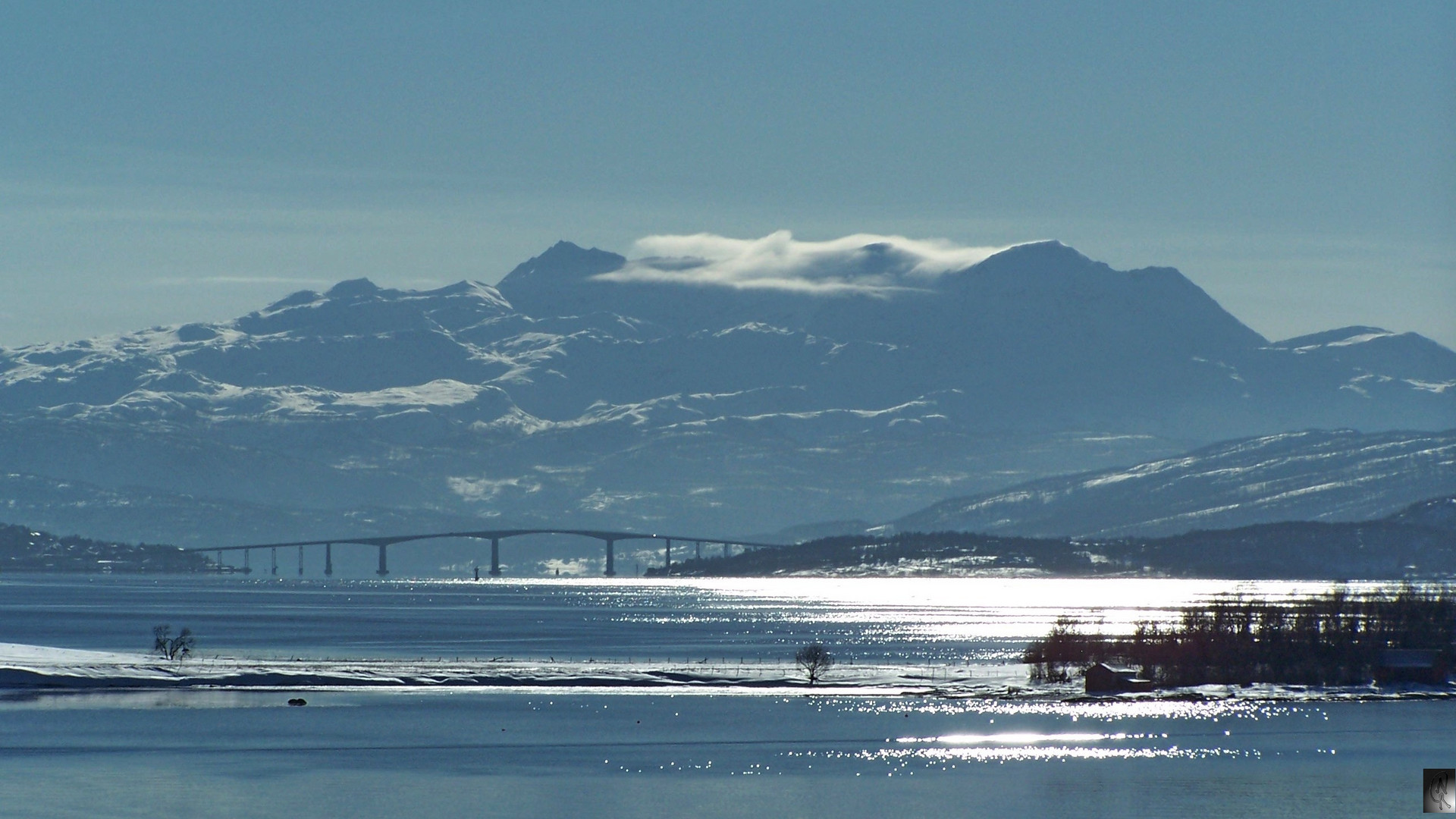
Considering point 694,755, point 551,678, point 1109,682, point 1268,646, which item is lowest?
point 694,755

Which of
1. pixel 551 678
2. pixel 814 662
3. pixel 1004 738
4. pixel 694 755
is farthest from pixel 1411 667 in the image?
pixel 694 755

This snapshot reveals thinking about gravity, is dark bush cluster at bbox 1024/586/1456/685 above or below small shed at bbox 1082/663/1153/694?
above

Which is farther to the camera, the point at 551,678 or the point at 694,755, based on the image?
the point at 551,678

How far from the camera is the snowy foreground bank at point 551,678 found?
121m

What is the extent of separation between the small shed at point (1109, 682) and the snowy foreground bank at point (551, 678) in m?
1.13

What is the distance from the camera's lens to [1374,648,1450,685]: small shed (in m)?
126

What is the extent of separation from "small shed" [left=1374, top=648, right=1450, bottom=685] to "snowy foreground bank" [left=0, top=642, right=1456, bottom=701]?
6.43ft

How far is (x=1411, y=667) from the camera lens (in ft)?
415

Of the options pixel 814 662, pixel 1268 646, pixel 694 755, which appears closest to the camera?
pixel 694 755

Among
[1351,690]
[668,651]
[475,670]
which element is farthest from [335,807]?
[668,651]

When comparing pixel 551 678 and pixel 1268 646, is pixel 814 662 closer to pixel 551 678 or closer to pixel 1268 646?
pixel 551 678

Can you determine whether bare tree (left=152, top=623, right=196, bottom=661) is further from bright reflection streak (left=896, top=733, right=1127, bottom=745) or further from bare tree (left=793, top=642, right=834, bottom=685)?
bright reflection streak (left=896, top=733, right=1127, bottom=745)

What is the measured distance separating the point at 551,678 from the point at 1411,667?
55122mm

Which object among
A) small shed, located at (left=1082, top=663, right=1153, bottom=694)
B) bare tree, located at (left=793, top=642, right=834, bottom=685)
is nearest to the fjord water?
small shed, located at (left=1082, top=663, right=1153, bottom=694)
